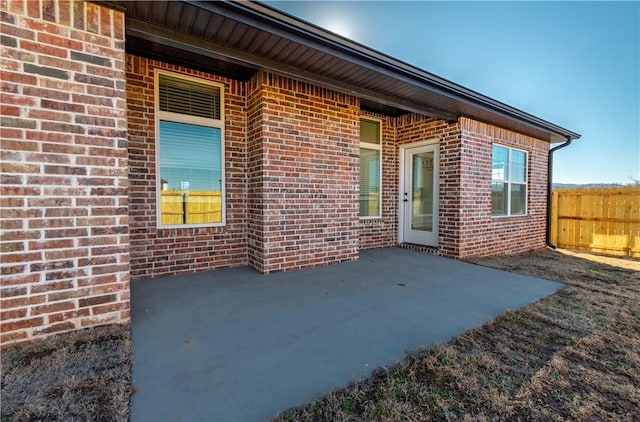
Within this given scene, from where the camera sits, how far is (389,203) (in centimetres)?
623

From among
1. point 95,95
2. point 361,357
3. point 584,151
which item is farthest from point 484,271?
point 584,151

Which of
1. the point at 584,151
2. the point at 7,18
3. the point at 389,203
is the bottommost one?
the point at 389,203

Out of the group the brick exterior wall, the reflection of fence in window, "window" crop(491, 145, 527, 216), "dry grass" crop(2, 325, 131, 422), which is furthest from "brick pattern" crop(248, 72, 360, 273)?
"window" crop(491, 145, 527, 216)

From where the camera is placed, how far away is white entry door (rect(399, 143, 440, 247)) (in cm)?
587

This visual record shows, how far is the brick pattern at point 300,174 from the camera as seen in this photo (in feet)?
13.1

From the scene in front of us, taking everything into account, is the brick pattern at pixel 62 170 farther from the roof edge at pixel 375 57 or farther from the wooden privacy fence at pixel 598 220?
the wooden privacy fence at pixel 598 220

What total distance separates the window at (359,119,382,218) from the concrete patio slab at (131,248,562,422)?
1899 mm

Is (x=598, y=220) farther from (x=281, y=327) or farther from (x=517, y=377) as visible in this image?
(x=281, y=327)

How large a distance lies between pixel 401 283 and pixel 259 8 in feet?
11.0

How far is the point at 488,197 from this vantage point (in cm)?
580

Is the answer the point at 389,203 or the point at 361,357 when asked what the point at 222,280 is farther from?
the point at 389,203

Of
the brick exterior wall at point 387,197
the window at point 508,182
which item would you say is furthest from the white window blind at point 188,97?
the window at point 508,182

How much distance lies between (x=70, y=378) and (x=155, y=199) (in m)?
2.52

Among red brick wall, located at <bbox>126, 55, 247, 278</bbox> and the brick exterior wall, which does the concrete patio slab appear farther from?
the brick exterior wall
